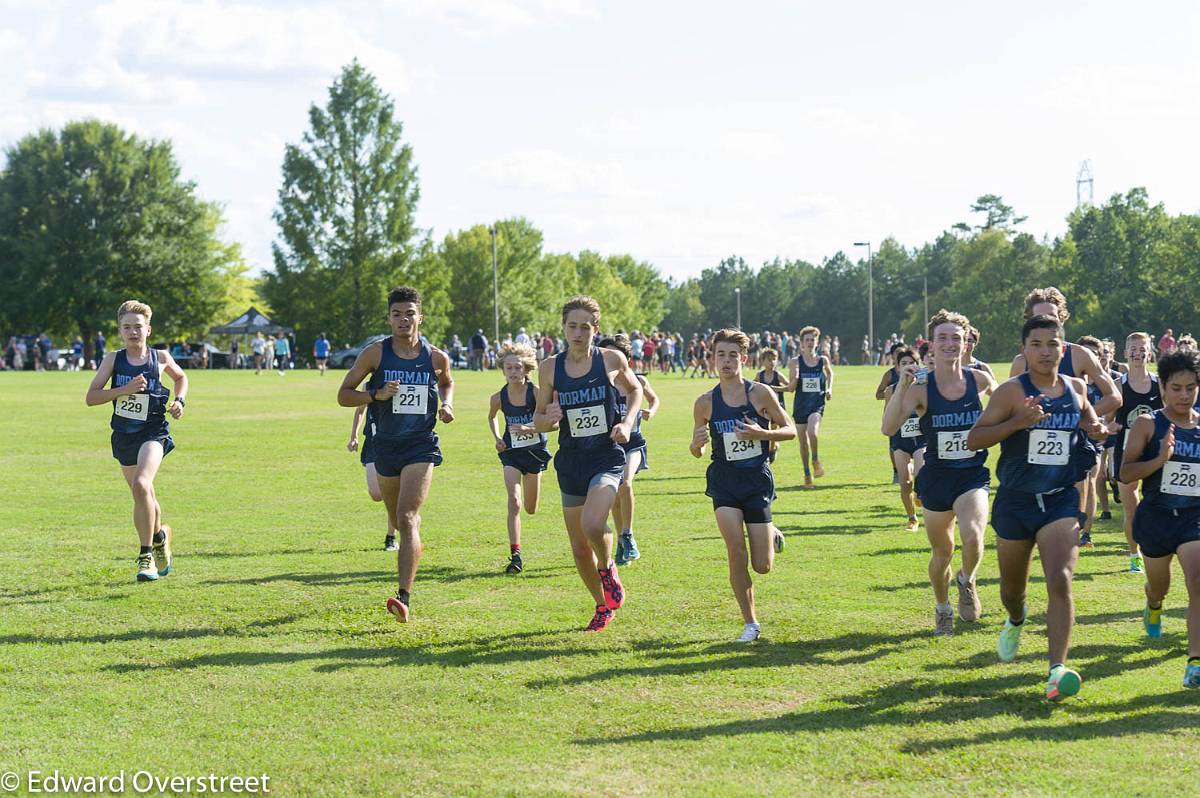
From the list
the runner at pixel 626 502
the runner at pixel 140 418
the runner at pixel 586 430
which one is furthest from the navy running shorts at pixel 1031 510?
the runner at pixel 140 418

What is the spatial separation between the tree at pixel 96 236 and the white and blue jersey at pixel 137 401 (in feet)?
206

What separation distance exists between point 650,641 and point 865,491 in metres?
9.04

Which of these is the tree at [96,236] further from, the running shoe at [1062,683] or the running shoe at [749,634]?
the running shoe at [1062,683]

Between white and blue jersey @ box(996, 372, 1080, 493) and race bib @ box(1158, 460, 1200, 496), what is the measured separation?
72 cm

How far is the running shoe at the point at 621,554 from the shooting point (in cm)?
1100

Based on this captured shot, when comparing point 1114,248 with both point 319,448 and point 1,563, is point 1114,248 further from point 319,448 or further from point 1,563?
point 1,563

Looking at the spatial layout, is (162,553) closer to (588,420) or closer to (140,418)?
(140,418)

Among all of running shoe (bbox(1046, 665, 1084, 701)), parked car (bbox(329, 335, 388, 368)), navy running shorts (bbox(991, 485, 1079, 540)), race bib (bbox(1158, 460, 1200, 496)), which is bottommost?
running shoe (bbox(1046, 665, 1084, 701))

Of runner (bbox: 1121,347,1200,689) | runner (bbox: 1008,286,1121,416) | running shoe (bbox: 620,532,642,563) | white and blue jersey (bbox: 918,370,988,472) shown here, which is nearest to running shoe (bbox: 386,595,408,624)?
running shoe (bbox: 620,532,642,563)

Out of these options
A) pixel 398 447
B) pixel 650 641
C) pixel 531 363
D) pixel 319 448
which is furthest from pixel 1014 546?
pixel 319 448

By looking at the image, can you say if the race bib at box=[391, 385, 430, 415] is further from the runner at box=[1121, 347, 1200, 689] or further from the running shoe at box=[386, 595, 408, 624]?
the runner at box=[1121, 347, 1200, 689]

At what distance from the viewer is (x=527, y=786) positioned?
17.5 feet

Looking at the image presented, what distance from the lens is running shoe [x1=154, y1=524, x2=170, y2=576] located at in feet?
34.9

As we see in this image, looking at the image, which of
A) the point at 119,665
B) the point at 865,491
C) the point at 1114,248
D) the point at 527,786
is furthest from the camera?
the point at 1114,248
